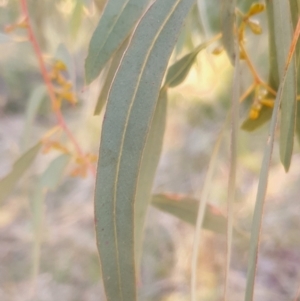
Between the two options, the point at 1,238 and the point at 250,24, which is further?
the point at 1,238

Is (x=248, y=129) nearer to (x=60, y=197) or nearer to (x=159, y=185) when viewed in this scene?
(x=159, y=185)

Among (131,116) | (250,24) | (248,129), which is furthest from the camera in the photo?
(248,129)

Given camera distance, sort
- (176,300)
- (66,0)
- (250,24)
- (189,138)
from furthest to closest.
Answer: (189,138) → (176,300) → (66,0) → (250,24)

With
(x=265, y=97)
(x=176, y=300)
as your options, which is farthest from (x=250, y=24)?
(x=176, y=300)

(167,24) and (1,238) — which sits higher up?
(167,24)

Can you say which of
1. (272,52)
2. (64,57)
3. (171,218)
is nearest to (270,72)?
(272,52)

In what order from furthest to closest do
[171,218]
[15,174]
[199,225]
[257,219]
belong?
[171,218] → [15,174] → [199,225] → [257,219]

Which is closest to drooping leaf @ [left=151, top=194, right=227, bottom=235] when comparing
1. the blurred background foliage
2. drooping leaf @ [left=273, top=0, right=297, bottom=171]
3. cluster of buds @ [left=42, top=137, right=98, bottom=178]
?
cluster of buds @ [left=42, top=137, right=98, bottom=178]

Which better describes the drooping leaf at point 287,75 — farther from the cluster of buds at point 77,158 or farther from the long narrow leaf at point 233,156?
the cluster of buds at point 77,158

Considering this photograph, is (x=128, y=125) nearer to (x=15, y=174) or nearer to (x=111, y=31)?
(x=111, y=31)
